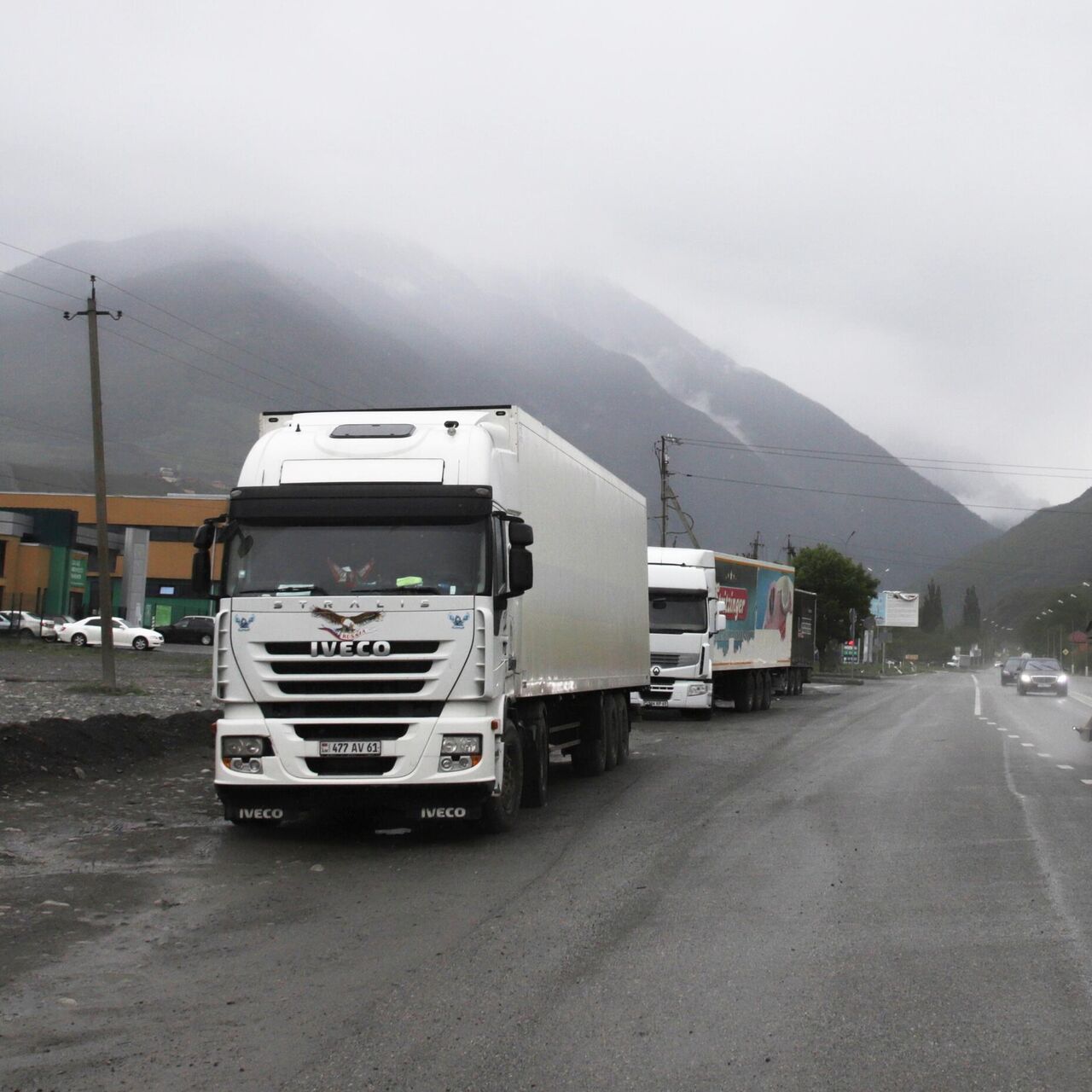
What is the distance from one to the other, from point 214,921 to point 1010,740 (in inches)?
765

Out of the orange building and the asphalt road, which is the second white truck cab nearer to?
the asphalt road

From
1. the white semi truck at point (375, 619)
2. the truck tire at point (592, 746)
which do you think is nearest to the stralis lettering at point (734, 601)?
the truck tire at point (592, 746)

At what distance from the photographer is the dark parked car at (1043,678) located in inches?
2151

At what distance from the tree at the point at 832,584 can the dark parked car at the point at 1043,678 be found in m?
30.0

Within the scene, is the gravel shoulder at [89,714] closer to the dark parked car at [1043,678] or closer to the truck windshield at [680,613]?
the truck windshield at [680,613]

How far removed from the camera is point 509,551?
1155cm

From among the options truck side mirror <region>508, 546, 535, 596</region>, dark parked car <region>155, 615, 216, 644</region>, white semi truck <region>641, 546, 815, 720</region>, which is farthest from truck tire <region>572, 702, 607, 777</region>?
dark parked car <region>155, 615, 216, 644</region>

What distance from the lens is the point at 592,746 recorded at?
17.6 m

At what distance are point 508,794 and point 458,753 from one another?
1.17 meters

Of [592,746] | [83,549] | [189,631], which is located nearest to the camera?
[592,746]

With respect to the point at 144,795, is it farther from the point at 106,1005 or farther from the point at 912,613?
Answer: the point at 912,613

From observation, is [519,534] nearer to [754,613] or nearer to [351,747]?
[351,747]

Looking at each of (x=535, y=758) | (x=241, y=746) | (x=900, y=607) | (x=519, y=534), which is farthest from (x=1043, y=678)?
(x=900, y=607)

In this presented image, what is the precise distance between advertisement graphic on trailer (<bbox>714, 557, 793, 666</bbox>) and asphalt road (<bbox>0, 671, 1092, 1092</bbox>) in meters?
18.0
